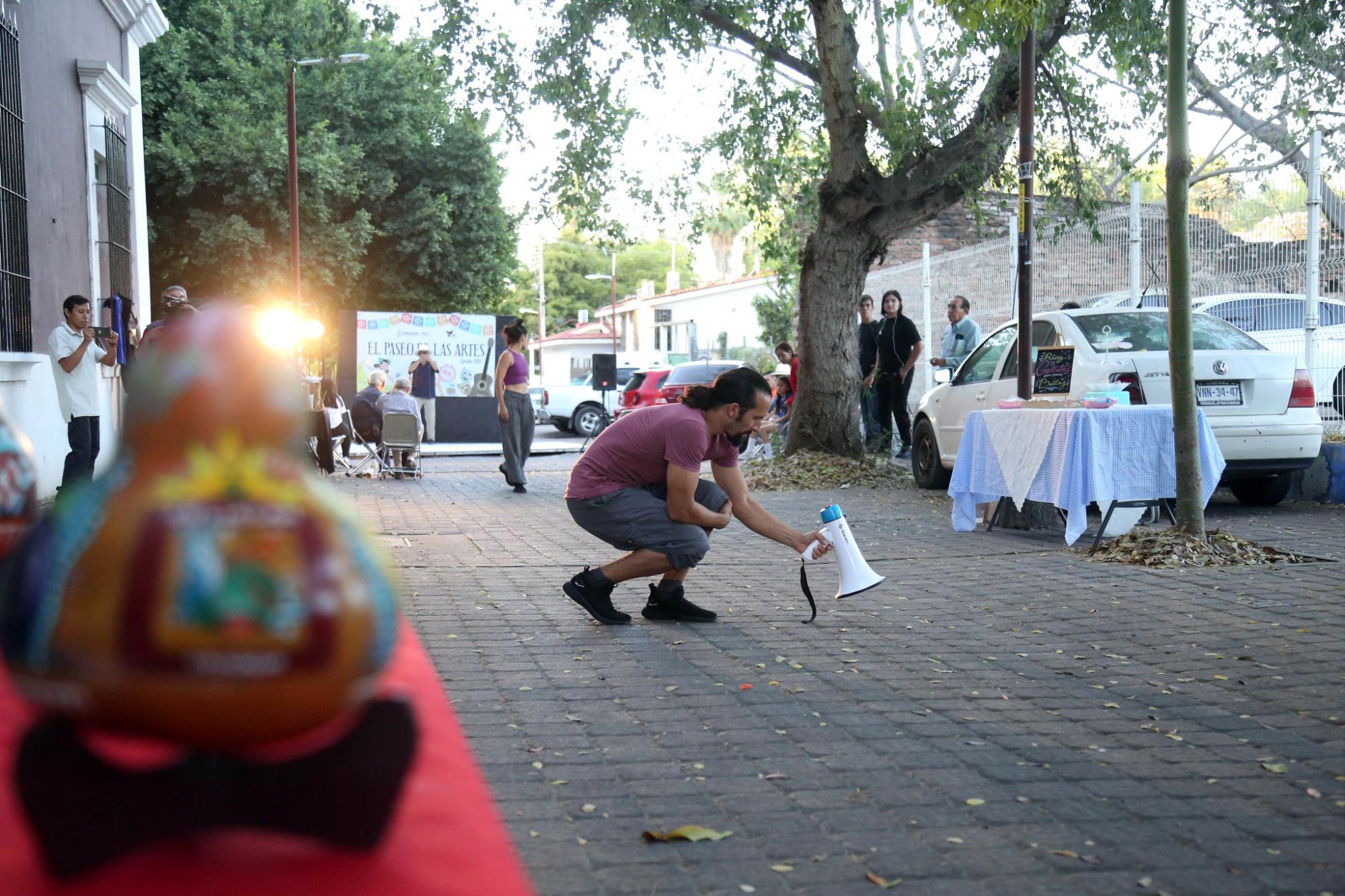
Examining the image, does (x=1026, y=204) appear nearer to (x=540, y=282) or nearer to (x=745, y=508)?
→ (x=745, y=508)

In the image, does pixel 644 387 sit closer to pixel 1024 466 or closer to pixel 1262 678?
pixel 1024 466

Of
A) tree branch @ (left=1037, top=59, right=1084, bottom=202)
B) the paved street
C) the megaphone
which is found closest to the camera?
the paved street

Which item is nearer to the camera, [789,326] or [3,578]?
[3,578]

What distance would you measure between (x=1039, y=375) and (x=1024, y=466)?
98 cm

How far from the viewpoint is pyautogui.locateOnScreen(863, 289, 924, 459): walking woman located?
50.6ft

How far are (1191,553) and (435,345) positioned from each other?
2100cm

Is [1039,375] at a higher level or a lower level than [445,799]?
higher

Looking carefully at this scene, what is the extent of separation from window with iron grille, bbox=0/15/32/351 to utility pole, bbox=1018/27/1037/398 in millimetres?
8138

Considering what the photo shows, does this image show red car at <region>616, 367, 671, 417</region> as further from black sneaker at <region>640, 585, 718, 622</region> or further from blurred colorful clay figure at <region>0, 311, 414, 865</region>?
blurred colorful clay figure at <region>0, 311, 414, 865</region>

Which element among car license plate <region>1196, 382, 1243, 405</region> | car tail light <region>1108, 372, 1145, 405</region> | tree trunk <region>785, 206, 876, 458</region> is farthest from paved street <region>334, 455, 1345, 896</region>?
tree trunk <region>785, 206, 876, 458</region>

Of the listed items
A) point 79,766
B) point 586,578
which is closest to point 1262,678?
point 586,578

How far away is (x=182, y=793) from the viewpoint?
1659mm

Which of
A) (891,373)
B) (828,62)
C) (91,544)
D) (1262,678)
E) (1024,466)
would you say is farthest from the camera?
(891,373)

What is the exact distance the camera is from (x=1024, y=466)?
9016mm
